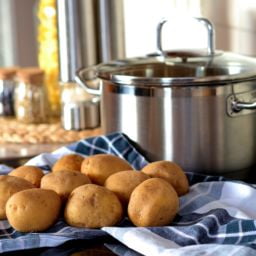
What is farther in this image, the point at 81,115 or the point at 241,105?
the point at 81,115

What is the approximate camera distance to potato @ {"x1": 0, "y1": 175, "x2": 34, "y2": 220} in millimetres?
626

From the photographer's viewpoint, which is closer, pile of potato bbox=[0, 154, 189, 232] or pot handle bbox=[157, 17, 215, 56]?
pile of potato bbox=[0, 154, 189, 232]

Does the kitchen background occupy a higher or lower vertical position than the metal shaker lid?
higher

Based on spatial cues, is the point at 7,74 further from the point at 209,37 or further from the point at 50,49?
the point at 209,37

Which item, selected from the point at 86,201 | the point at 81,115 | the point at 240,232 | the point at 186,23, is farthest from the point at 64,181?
the point at 186,23

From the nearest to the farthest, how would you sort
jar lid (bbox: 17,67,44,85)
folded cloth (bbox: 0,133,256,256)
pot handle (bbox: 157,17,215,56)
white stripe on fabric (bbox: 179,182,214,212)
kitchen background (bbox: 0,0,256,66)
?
folded cloth (bbox: 0,133,256,256) → white stripe on fabric (bbox: 179,182,214,212) → pot handle (bbox: 157,17,215,56) → kitchen background (bbox: 0,0,256,66) → jar lid (bbox: 17,67,44,85)

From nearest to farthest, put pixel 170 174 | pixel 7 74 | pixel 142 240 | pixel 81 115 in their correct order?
pixel 142 240, pixel 170 174, pixel 81 115, pixel 7 74

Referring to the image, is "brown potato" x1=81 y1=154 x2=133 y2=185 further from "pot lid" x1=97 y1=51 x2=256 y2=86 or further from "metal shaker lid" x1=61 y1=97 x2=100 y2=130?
"metal shaker lid" x1=61 y1=97 x2=100 y2=130

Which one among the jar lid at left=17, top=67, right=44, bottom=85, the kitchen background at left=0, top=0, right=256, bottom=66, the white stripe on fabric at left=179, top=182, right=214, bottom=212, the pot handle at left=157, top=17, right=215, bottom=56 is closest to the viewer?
the white stripe on fabric at left=179, top=182, right=214, bottom=212

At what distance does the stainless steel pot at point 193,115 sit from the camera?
28.9 inches

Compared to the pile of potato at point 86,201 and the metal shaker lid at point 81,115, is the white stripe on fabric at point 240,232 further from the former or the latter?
the metal shaker lid at point 81,115

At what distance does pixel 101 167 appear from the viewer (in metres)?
0.68

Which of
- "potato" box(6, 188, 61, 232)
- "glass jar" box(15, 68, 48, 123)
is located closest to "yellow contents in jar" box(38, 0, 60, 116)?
"glass jar" box(15, 68, 48, 123)

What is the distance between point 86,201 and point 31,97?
62 centimetres
